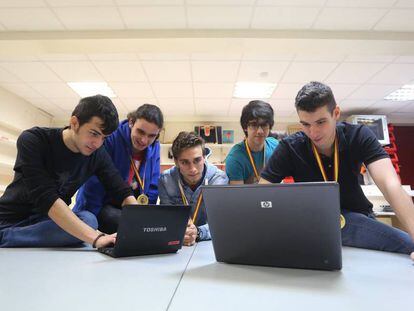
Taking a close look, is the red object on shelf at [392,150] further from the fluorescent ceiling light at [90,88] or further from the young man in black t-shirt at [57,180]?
the young man in black t-shirt at [57,180]

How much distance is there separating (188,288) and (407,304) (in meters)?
0.43

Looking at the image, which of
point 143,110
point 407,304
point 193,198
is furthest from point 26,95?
point 407,304

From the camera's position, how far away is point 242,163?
200cm

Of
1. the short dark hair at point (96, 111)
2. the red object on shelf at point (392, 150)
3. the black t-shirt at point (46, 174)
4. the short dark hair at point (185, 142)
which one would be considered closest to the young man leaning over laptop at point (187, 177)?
the short dark hair at point (185, 142)

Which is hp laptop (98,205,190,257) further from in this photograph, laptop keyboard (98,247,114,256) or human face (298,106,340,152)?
human face (298,106,340,152)

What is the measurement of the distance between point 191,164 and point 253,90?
3.23 meters

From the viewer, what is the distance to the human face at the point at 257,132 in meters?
1.95

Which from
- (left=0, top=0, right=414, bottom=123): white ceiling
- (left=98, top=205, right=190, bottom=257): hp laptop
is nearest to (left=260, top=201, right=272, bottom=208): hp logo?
(left=98, top=205, right=190, bottom=257): hp laptop

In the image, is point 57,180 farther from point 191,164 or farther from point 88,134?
point 191,164

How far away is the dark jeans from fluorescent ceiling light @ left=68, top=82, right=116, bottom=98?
3.09 m

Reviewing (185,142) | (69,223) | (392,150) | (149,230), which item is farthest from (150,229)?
(392,150)

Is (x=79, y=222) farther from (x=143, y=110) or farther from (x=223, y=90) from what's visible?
(x=223, y=90)

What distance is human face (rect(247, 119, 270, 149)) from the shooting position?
1946 mm

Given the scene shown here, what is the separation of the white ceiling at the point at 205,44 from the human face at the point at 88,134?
180cm
